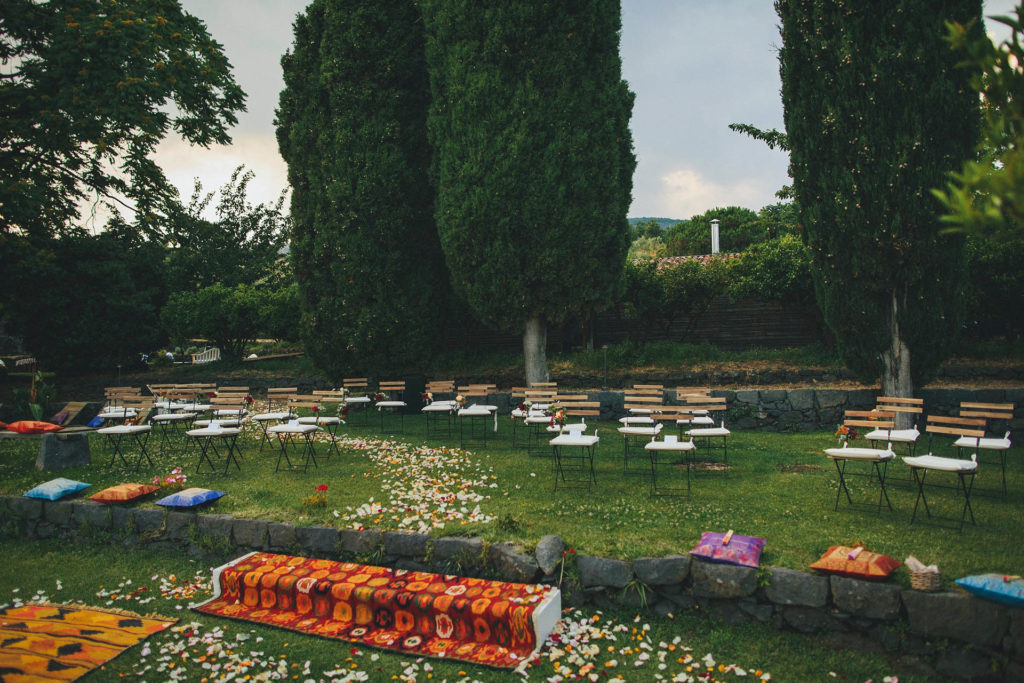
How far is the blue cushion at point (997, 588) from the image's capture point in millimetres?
3771

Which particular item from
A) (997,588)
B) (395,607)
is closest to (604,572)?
(395,607)

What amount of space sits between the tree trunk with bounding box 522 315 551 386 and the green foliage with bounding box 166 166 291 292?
15.4m

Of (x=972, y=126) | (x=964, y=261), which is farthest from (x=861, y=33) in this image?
(x=964, y=261)

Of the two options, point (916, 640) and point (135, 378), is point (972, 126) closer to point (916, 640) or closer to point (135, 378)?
point (916, 640)

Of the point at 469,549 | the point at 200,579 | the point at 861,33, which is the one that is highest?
the point at 861,33

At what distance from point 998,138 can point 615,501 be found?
5.01m

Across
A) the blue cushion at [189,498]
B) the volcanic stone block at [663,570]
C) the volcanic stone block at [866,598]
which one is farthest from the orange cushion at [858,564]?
the blue cushion at [189,498]

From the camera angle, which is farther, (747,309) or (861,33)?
(747,309)

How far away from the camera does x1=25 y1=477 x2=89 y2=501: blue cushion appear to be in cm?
750

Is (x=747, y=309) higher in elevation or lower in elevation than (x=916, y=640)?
higher

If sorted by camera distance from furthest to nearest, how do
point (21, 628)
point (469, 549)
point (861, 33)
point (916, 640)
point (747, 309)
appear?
point (747, 309) → point (861, 33) → point (469, 549) → point (21, 628) → point (916, 640)

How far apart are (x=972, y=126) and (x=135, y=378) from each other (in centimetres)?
2203

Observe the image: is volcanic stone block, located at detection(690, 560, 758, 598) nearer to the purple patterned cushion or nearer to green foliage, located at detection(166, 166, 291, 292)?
the purple patterned cushion

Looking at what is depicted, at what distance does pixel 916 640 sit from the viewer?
13.5ft
